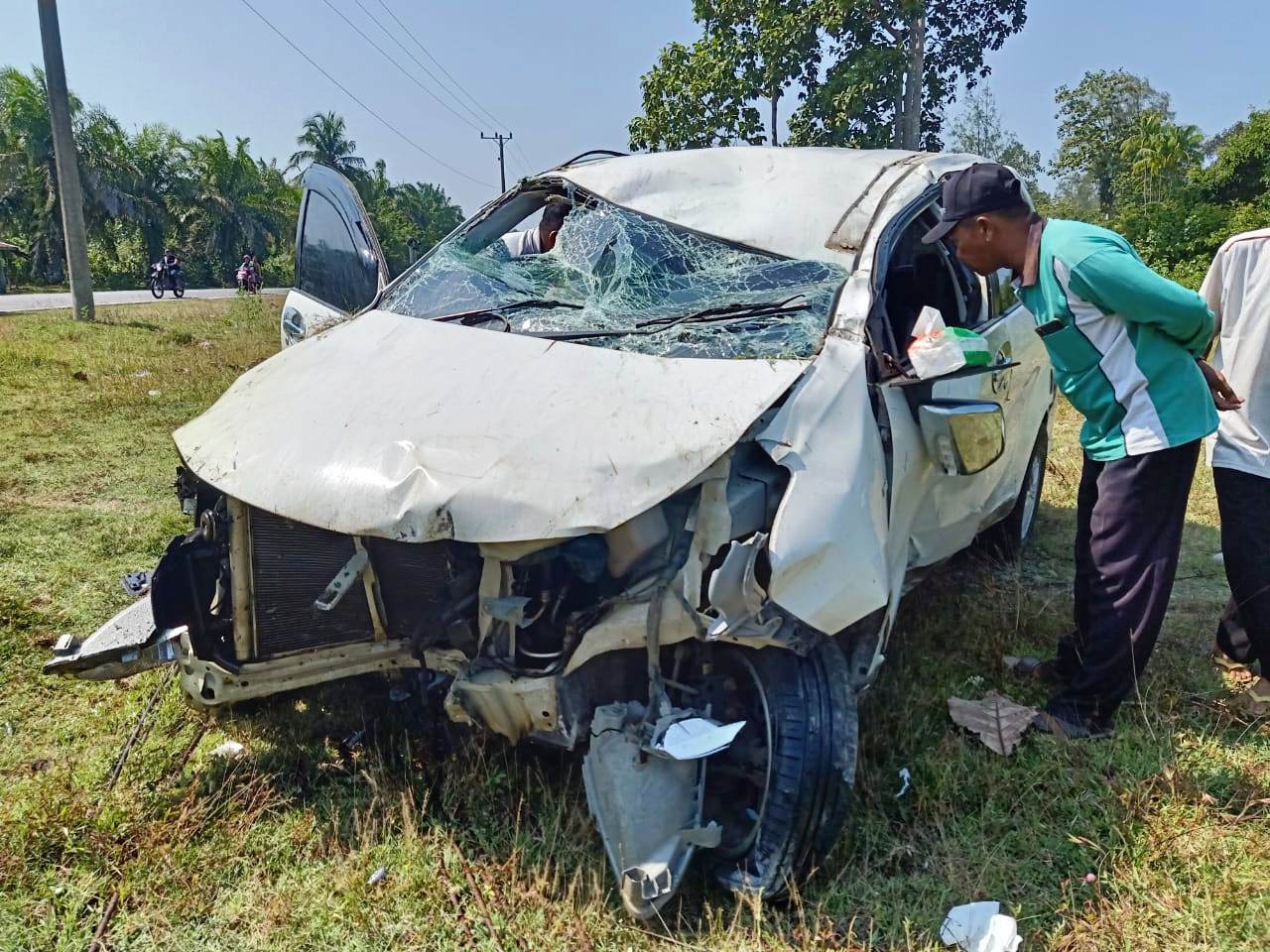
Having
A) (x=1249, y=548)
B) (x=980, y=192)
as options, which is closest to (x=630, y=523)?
(x=980, y=192)

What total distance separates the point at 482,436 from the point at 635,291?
0.97m

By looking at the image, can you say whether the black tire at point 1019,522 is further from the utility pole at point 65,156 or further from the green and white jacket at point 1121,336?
the utility pole at point 65,156

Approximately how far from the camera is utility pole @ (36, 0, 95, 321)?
1323 cm

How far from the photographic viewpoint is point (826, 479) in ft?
6.45

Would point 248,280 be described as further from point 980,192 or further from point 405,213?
point 405,213

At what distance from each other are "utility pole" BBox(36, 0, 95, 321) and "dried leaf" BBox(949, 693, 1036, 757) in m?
15.0

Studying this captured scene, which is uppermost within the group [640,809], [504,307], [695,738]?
[504,307]

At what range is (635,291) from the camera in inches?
111

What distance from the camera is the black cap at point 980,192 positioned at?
2486 mm

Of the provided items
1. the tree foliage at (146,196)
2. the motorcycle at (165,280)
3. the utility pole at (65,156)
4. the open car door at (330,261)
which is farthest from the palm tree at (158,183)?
the open car door at (330,261)

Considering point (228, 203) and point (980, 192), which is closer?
point (980, 192)

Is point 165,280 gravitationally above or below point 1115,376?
above

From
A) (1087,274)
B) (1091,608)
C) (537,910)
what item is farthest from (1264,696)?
(537,910)

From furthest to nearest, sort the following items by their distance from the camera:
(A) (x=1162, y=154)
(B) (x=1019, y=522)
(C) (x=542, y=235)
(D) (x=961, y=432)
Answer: (A) (x=1162, y=154) → (B) (x=1019, y=522) → (C) (x=542, y=235) → (D) (x=961, y=432)
